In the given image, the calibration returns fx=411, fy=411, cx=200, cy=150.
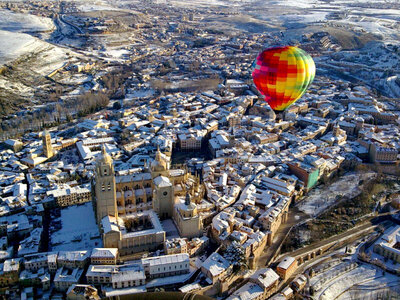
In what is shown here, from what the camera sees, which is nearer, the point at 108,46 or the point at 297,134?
the point at 297,134

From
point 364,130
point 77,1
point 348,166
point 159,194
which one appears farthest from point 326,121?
point 77,1

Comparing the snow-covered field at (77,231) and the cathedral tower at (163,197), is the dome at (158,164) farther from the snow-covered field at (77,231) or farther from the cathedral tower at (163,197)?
the snow-covered field at (77,231)

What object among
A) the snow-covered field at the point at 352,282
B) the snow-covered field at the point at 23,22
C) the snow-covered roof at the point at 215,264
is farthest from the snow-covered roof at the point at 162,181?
the snow-covered field at the point at 23,22

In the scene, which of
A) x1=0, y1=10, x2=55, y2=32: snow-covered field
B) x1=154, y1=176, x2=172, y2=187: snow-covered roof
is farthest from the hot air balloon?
x1=0, y1=10, x2=55, y2=32: snow-covered field

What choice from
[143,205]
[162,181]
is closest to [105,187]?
[143,205]

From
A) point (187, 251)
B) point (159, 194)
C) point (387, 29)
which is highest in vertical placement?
point (387, 29)

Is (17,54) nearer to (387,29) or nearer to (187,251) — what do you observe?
(187,251)
